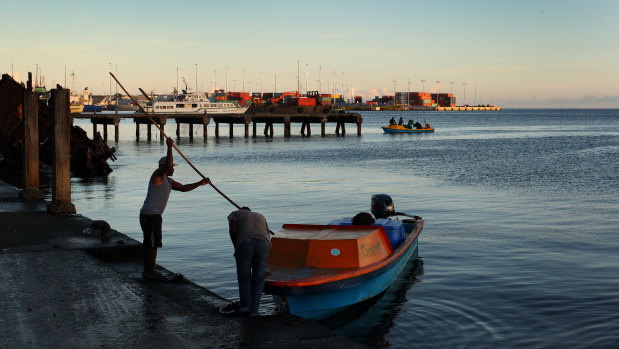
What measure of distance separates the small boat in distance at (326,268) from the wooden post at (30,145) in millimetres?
10632

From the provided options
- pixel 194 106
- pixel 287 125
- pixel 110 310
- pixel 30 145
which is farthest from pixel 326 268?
pixel 194 106

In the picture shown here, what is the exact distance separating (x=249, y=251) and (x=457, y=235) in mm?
12250

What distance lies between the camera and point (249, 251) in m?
8.73

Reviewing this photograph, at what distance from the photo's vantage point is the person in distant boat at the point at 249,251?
8.73 m

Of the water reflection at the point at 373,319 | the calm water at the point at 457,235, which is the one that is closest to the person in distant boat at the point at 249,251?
the water reflection at the point at 373,319

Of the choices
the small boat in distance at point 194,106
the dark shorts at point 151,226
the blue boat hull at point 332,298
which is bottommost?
the blue boat hull at point 332,298

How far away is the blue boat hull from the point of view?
9.77 m

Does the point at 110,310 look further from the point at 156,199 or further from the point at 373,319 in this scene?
the point at 373,319

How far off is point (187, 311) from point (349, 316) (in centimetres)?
327

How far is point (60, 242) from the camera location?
12.8m

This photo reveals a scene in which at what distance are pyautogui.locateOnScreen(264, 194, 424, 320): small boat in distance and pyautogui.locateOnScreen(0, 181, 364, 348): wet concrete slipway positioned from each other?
0.85 m

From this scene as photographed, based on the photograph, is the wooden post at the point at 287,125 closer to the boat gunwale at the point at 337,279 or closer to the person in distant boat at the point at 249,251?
the boat gunwale at the point at 337,279

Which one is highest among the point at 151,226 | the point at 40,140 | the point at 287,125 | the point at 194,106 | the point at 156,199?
the point at 194,106

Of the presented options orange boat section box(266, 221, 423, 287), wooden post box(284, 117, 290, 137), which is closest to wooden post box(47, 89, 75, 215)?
orange boat section box(266, 221, 423, 287)
